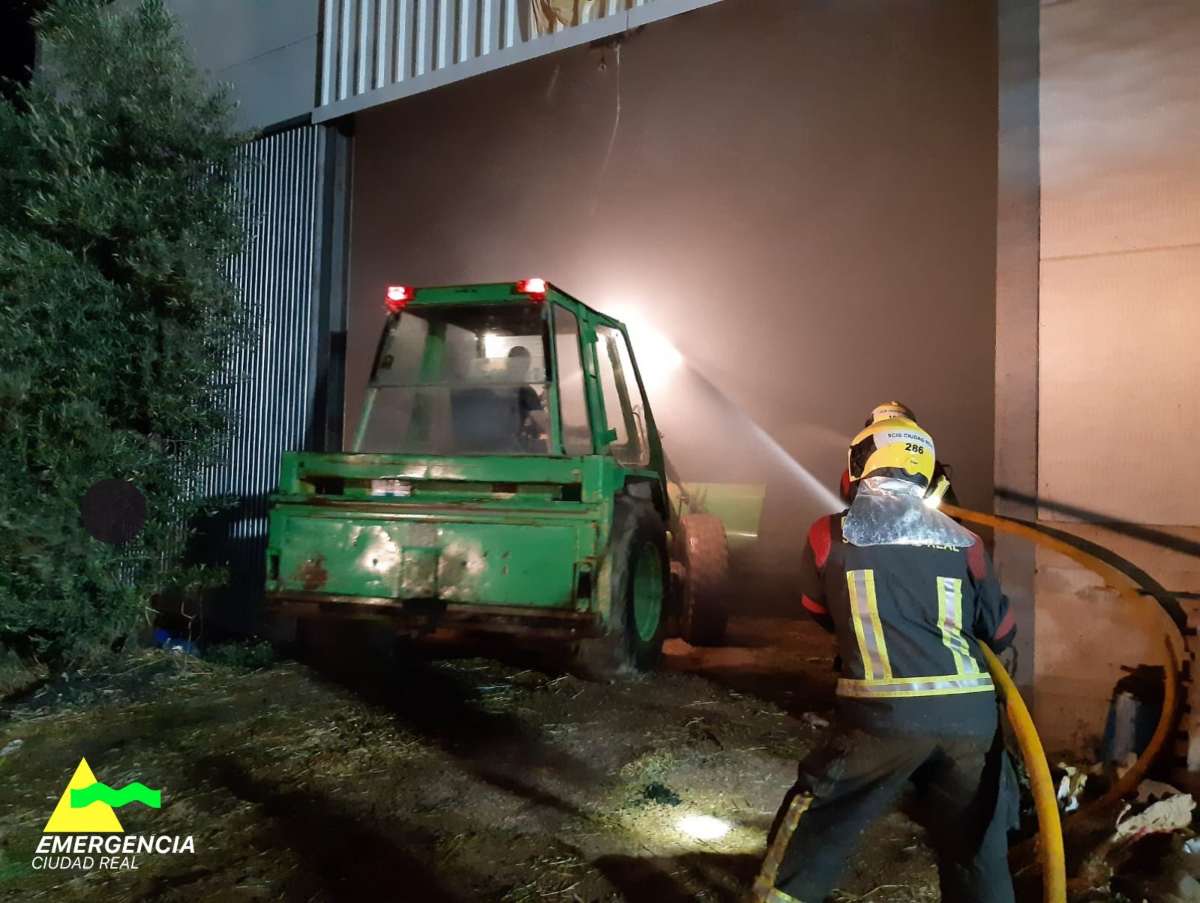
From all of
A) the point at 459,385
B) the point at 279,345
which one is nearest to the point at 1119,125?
the point at 459,385

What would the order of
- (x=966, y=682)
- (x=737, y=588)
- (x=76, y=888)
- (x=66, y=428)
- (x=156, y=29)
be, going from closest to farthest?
(x=966, y=682) < (x=76, y=888) < (x=66, y=428) < (x=156, y=29) < (x=737, y=588)

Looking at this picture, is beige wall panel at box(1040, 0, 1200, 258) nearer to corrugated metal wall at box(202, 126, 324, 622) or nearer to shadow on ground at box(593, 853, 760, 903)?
shadow on ground at box(593, 853, 760, 903)

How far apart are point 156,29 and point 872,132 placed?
239 inches

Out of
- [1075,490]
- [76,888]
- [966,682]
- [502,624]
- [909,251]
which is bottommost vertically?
[76,888]

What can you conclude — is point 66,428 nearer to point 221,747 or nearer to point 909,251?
point 221,747

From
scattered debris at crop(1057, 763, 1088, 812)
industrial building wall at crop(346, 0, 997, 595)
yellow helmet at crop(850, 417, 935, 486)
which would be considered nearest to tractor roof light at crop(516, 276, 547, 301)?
yellow helmet at crop(850, 417, 935, 486)

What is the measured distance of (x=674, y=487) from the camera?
7.81 m

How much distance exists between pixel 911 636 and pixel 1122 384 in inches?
111

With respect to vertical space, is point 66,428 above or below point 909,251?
below

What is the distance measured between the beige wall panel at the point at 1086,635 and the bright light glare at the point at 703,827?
1966mm

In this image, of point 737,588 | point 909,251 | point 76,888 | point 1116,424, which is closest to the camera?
point 76,888

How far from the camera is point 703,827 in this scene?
3537 mm

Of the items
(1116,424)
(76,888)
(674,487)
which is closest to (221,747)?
(76,888)

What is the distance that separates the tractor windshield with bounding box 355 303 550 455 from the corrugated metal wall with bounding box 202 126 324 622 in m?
3.00
